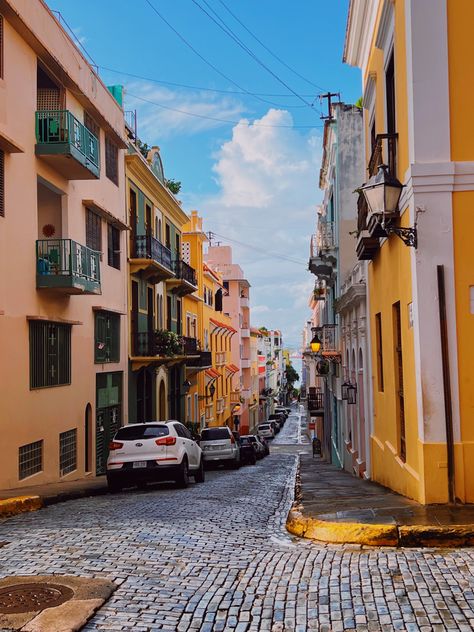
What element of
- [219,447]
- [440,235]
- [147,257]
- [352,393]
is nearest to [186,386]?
[219,447]

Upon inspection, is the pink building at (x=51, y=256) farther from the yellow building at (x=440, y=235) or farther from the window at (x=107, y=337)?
the yellow building at (x=440, y=235)

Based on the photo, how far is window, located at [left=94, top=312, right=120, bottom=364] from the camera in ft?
69.0

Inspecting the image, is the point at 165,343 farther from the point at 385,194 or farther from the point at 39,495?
the point at 385,194

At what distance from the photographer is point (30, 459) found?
609 inches

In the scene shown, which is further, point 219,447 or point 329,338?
point 329,338

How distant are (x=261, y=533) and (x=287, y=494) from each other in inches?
264

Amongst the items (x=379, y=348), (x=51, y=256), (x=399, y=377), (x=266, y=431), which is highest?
(x=51, y=256)

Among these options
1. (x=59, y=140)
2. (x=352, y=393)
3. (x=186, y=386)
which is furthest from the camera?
(x=186, y=386)

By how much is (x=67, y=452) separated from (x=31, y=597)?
1307 cm

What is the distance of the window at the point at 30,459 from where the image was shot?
15.0m

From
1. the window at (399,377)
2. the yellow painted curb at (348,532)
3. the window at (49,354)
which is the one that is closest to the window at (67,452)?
the window at (49,354)

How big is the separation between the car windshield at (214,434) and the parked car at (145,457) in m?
10.2

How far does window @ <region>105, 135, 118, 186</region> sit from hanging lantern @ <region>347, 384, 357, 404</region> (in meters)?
9.95

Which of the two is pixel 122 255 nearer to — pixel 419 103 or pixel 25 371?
pixel 25 371
